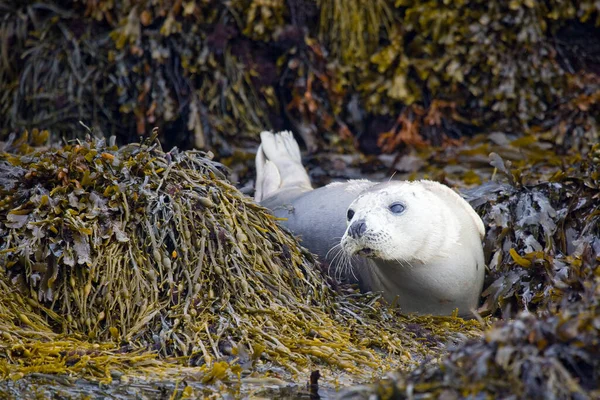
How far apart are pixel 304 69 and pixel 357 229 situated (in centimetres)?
291

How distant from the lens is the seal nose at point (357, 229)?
144 inches

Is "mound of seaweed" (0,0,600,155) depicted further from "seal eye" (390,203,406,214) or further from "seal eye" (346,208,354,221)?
"seal eye" (390,203,406,214)

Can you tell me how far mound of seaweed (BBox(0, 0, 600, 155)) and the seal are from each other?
1.97m

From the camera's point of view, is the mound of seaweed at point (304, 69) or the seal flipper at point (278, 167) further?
the mound of seaweed at point (304, 69)

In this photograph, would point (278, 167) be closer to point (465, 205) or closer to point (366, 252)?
point (465, 205)

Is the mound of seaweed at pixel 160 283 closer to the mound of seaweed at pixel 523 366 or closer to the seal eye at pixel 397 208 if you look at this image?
the seal eye at pixel 397 208

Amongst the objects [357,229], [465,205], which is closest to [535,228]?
[465,205]

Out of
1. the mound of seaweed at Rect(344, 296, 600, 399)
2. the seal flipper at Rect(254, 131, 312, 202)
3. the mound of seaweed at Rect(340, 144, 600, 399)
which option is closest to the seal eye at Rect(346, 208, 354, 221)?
the mound of seaweed at Rect(340, 144, 600, 399)

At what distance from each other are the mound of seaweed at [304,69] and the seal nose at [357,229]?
2600mm

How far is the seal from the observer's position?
375 cm

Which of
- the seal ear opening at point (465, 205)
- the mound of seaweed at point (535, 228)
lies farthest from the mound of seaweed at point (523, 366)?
the seal ear opening at point (465, 205)

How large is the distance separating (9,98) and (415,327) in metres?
3.88

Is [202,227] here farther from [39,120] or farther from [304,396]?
[39,120]

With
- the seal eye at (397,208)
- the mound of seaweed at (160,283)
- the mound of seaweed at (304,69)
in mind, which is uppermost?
the mound of seaweed at (304,69)
